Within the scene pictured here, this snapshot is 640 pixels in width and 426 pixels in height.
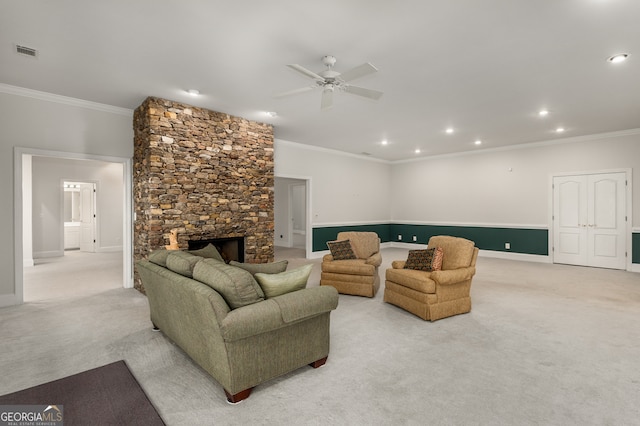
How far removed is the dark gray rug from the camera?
205 cm

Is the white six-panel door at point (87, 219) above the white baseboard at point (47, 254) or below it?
above

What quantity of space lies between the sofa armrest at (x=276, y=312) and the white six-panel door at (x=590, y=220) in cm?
734

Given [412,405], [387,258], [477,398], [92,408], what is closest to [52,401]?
[92,408]

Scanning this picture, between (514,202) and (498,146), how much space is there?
4.92 ft

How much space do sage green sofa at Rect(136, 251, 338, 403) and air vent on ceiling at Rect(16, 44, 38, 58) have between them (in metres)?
2.84

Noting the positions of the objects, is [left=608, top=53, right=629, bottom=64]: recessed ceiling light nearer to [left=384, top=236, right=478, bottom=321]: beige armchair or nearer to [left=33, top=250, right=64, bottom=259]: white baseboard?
[left=384, top=236, right=478, bottom=321]: beige armchair

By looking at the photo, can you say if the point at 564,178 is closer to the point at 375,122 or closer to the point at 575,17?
the point at 375,122

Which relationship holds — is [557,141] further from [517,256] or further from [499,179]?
[517,256]

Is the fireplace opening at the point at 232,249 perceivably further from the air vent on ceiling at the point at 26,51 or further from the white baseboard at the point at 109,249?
the white baseboard at the point at 109,249

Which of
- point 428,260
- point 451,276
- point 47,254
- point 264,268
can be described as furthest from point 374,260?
point 47,254

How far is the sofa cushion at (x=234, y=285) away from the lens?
226 cm

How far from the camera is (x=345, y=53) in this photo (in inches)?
133

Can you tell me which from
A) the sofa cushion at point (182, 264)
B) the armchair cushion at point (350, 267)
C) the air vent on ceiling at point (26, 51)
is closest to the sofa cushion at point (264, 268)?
the sofa cushion at point (182, 264)

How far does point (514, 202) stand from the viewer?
8125 millimetres
